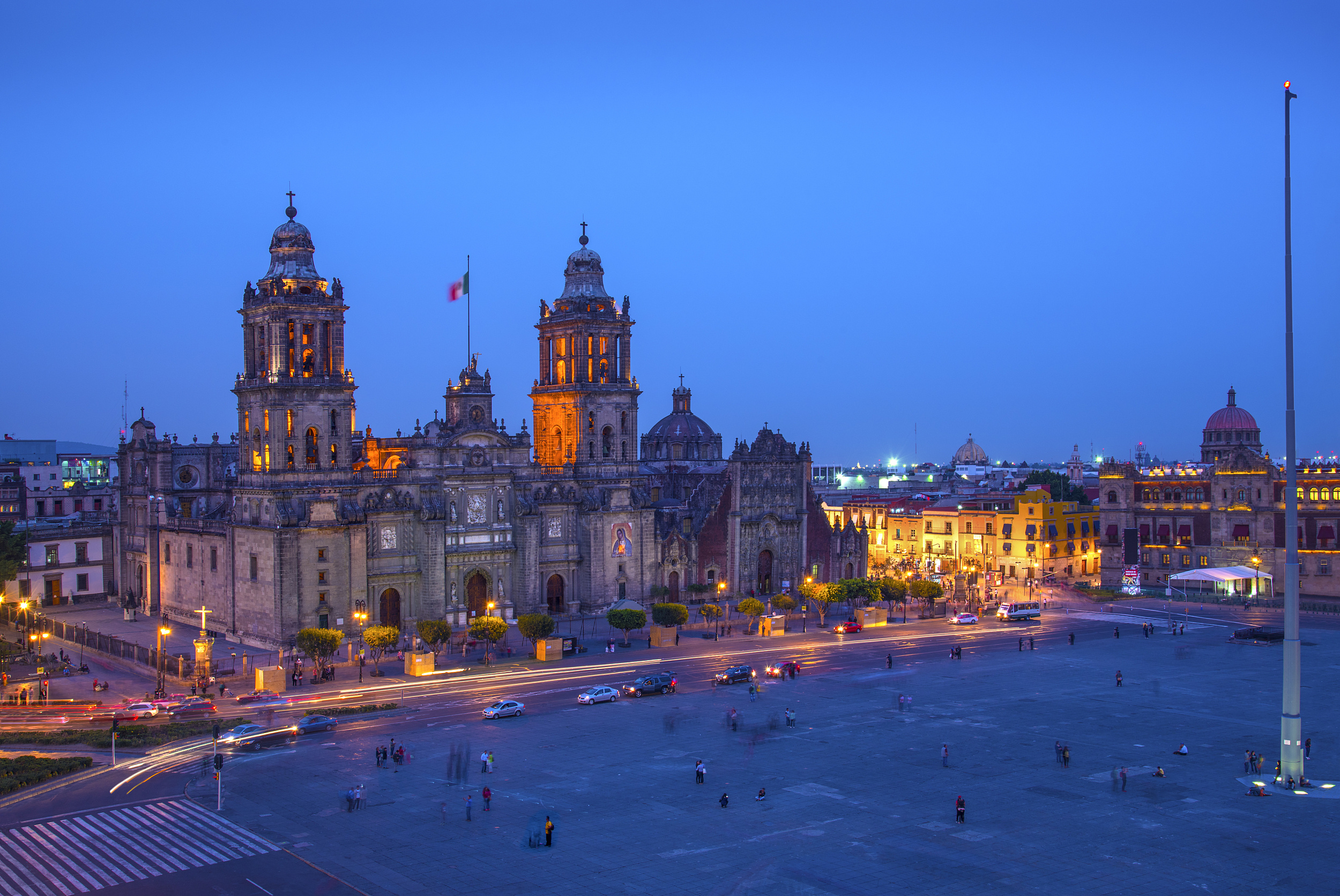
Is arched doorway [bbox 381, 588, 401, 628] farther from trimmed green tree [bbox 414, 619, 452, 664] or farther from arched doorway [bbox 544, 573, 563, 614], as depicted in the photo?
arched doorway [bbox 544, 573, 563, 614]

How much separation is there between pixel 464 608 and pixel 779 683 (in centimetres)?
2956

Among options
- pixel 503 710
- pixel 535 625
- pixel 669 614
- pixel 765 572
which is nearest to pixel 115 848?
pixel 503 710

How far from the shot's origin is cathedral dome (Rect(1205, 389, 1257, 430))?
146 metres

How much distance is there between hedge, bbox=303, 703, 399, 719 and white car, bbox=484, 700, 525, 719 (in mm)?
5875

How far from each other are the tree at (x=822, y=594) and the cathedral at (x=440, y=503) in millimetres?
11334

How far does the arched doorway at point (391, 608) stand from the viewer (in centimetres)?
9094

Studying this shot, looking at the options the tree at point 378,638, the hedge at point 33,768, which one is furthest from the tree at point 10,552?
the hedge at point 33,768

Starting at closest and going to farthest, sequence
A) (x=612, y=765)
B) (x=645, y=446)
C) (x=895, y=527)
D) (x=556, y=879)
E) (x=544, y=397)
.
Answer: (x=556, y=879), (x=612, y=765), (x=544, y=397), (x=645, y=446), (x=895, y=527)

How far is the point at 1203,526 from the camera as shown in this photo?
125 metres

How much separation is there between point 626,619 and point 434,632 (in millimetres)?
14465

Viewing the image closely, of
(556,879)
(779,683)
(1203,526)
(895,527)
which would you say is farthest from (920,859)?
(895,527)

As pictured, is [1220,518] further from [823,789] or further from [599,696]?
[823,789]

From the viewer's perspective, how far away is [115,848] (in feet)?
141

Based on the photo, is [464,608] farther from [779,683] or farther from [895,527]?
[895,527]
